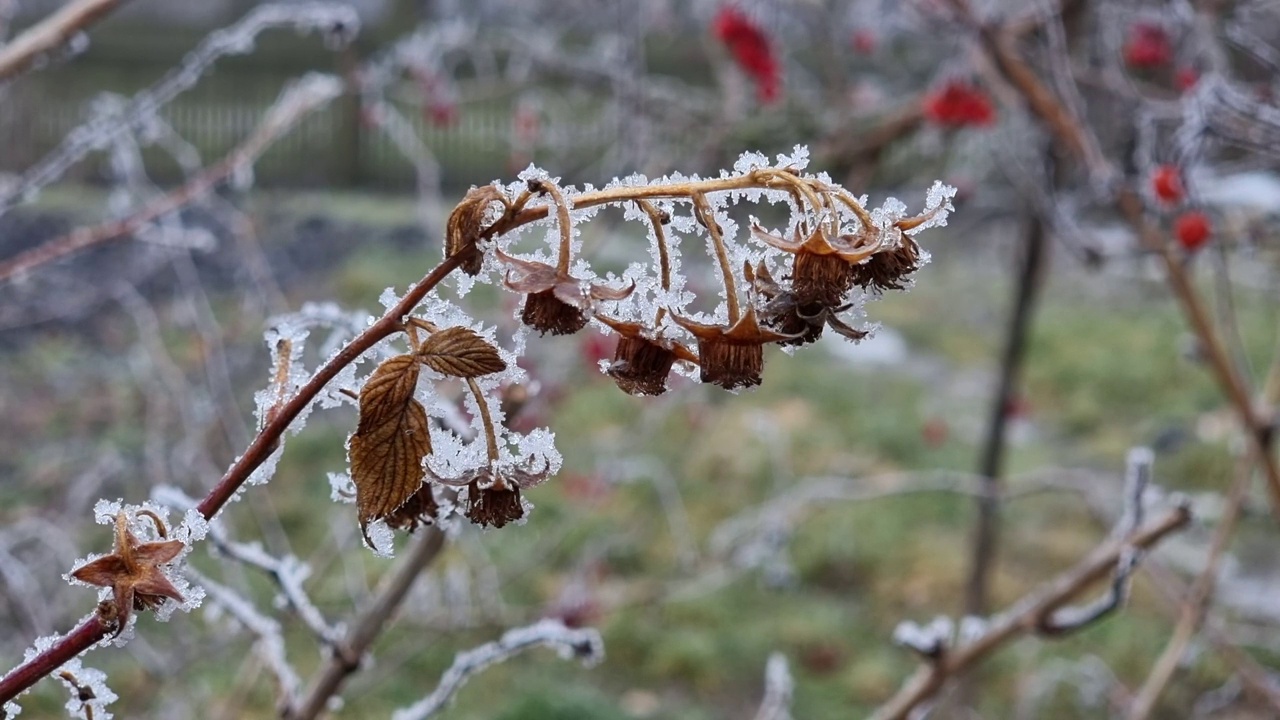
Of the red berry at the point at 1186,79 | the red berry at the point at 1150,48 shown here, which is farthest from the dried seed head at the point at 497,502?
the red berry at the point at 1150,48

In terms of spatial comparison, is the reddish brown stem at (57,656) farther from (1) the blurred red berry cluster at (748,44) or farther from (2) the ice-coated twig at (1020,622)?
A: (1) the blurred red berry cluster at (748,44)

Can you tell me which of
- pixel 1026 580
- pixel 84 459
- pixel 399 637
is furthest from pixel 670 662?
pixel 84 459

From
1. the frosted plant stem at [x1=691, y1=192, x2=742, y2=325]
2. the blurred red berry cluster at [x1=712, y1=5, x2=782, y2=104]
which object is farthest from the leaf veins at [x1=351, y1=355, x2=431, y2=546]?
the blurred red berry cluster at [x1=712, y1=5, x2=782, y2=104]

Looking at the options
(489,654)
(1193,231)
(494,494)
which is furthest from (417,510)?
(1193,231)

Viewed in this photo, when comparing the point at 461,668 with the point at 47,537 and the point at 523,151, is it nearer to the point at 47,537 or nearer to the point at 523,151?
the point at 47,537

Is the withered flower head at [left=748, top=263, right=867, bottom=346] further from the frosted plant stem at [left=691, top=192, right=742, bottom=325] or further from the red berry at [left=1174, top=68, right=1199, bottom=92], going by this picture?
the red berry at [left=1174, top=68, right=1199, bottom=92]

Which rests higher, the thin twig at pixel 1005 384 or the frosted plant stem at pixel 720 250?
the thin twig at pixel 1005 384

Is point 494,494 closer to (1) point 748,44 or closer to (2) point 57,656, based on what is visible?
(2) point 57,656
